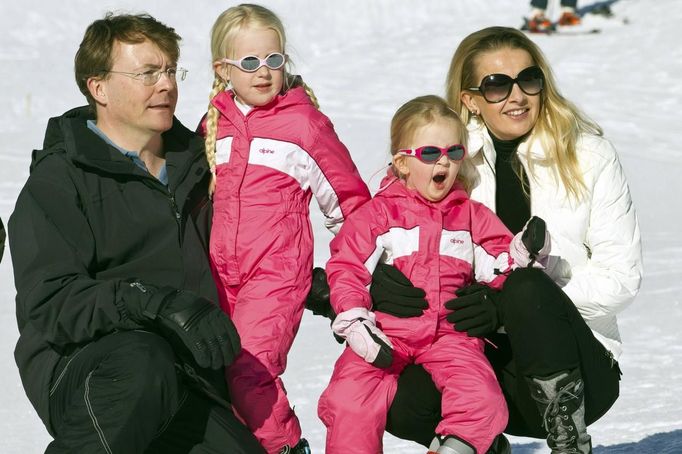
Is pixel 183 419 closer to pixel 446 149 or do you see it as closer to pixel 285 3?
pixel 446 149

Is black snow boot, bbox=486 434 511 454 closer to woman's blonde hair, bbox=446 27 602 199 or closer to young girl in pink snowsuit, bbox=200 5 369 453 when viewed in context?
young girl in pink snowsuit, bbox=200 5 369 453

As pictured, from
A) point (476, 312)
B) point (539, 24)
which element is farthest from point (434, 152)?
point (539, 24)

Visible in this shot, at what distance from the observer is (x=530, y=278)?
114 inches

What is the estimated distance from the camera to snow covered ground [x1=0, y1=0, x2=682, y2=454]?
4.64 m

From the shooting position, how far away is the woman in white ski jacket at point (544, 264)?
114 inches

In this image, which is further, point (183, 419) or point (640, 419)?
point (640, 419)

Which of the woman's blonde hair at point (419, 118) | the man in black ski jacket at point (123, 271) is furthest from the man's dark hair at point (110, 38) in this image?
the woman's blonde hair at point (419, 118)

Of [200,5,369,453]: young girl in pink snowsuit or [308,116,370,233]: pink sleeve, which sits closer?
[200,5,369,453]: young girl in pink snowsuit

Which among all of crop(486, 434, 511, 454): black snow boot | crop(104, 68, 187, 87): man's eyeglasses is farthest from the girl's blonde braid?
crop(486, 434, 511, 454): black snow boot

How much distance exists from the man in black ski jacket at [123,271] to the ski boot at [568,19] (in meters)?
9.92

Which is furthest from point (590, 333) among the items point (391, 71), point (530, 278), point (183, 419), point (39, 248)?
point (391, 71)

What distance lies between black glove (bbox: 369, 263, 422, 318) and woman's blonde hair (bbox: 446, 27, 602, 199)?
1.69 ft

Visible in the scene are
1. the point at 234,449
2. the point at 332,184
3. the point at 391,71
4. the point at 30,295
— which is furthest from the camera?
the point at 391,71

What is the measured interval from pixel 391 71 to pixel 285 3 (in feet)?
8.39
